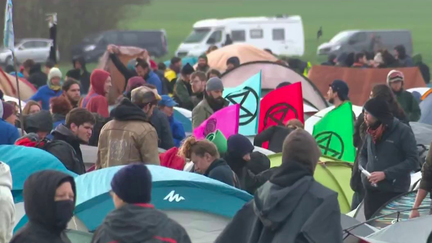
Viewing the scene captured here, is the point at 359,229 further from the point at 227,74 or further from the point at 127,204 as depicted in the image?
the point at 227,74

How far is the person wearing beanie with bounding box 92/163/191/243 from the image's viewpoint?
4.68 metres

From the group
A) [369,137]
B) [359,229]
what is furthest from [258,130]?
[359,229]

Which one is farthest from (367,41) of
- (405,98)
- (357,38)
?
(405,98)

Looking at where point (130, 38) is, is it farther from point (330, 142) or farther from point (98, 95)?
point (330, 142)

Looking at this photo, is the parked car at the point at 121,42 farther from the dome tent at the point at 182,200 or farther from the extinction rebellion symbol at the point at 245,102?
the dome tent at the point at 182,200

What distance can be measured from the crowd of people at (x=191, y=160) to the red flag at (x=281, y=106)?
28.2 inches

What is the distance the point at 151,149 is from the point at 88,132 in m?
0.67

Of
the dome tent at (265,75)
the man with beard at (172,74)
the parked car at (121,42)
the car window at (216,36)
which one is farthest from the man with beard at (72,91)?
the parked car at (121,42)

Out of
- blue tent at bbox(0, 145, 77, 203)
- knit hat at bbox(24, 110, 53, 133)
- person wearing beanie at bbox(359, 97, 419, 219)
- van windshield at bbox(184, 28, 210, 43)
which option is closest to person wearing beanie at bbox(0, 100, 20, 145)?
knit hat at bbox(24, 110, 53, 133)

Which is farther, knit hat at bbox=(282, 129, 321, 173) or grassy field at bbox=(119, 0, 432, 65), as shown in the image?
grassy field at bbox=(119, 0, 432, 65)

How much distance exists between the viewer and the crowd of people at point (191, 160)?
473 cm

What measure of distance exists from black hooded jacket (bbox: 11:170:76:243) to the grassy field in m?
54.2

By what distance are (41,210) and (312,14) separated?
83915 mm

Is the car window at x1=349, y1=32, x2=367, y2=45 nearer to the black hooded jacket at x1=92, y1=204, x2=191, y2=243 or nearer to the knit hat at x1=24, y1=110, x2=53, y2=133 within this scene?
the knit hat at x1=24, y1=110, x2=53, y2=133
